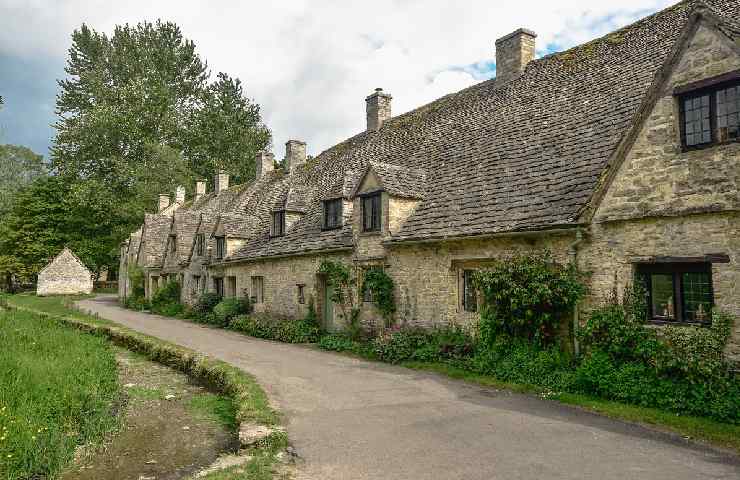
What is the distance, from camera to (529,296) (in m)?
11.4

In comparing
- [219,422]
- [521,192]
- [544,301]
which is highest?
[521,192]

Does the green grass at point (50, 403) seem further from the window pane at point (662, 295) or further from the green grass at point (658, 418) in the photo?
the window pane at point (662, 295)

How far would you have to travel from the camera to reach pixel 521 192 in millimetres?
13438

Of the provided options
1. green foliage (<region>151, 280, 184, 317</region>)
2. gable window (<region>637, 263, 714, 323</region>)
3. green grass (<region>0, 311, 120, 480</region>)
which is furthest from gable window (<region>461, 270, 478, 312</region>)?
green foliage (<region>151, 280, 184, 317</region>)

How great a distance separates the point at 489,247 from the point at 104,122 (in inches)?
1822

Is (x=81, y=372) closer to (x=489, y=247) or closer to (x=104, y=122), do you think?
(x=489, y=247)

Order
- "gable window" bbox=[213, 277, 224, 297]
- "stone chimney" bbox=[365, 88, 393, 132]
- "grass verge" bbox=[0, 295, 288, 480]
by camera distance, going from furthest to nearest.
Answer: "gable window" bbox=[213, 277, 224, 297] → "stone chimney" bbox=[365, 88, 393, 132] → "grass verge" bbox=[0, 295, 288, 480]

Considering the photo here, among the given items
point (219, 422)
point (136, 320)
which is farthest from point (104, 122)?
point (219, 422)

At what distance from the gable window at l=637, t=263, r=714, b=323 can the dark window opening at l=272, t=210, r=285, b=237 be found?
17061mm

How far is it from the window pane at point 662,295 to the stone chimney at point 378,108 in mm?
17614

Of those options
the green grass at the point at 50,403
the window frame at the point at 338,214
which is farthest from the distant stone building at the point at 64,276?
the window frame at the point at 338,214

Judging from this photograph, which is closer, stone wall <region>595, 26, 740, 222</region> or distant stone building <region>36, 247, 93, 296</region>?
stone wall <region>595, 26, 740, 222</region>

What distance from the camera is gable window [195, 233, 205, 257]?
1237 inches

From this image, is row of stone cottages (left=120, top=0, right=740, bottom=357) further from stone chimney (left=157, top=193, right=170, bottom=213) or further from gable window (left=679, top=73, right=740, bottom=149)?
stone chimney (left=157, top=193, right=170, bottom=213)
